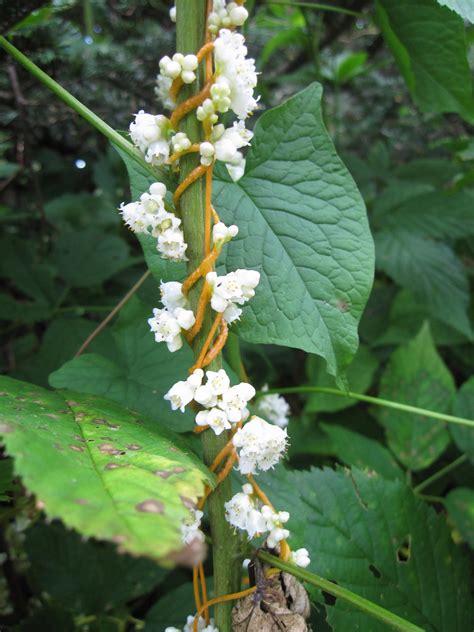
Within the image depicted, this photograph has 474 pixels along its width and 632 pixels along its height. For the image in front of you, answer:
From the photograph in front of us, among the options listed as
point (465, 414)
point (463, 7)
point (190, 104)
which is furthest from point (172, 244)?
point (465, 414)

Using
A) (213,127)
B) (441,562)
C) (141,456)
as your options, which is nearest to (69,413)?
(141,456)

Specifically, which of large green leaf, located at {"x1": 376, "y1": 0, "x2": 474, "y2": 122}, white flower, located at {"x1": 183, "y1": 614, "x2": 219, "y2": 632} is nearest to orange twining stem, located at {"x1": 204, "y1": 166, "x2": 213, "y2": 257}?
white flower, located at {"x1": 183, "y1": 614, "x2": 219, "y2": 632}

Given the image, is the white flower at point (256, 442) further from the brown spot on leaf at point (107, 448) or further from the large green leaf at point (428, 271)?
the large green leaf at point (428, 271)

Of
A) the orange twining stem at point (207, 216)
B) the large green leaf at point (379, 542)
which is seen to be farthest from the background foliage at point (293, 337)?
the orange twining stem at point (207, 216)

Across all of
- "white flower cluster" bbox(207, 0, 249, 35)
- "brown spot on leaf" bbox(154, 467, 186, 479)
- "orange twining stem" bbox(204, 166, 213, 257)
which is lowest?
"brown spot on leaf" bbox(154, 467, 186, 479)

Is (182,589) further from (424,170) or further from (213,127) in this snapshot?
(424,170)

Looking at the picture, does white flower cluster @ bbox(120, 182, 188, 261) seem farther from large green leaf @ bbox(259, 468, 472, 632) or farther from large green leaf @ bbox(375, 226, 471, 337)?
large green leaf @ bbox(375, 226, 471, 337)

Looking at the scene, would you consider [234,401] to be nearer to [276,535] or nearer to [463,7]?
[276,535]
